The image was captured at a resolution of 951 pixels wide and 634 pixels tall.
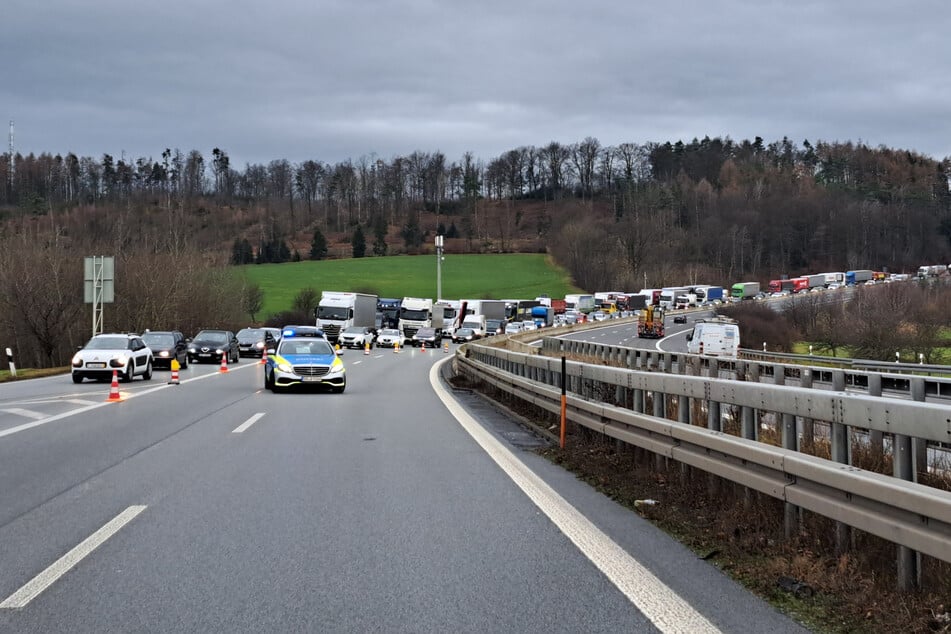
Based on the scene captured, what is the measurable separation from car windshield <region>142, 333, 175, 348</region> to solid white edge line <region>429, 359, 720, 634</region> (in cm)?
3029

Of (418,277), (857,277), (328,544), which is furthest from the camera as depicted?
(857,277)

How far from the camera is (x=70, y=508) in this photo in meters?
8.29

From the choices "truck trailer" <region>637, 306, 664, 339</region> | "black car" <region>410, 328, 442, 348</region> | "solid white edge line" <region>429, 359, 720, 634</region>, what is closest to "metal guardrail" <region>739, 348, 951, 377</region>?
"solid white edge line" <region>429, 359, 720, 634</region>

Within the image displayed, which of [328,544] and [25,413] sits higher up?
[328,544]

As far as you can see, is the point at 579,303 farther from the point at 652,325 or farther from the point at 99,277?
the point at 99,277

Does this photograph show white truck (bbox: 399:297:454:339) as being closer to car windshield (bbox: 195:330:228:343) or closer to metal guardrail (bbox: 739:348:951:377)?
car windshield (bbox: 195:330:228:343)

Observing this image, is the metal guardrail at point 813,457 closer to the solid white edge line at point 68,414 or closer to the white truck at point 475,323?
the solid white edge line at point 68,414

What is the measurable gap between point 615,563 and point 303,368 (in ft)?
58.7

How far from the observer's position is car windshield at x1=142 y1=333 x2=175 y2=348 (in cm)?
3853

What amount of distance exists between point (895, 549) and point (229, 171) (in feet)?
535

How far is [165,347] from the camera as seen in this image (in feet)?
126

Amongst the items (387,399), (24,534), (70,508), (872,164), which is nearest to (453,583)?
(24,534)

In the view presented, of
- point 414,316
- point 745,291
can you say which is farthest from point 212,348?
point 745,291

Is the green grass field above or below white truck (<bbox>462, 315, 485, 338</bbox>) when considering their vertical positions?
above
